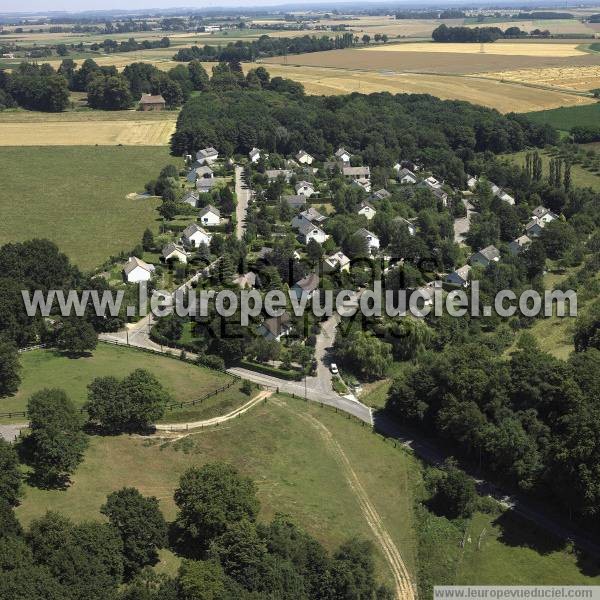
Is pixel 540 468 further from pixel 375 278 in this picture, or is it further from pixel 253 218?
pixel 253 218

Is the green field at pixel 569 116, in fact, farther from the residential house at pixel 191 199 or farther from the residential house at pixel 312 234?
the residential house at pixel 191 199

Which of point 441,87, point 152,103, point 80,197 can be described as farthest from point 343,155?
point 441,87

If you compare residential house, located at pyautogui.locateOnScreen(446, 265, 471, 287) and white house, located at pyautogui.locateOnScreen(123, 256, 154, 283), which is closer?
residential house, located at pyautogui.locateOnScreen(446, 265, 471, 287)

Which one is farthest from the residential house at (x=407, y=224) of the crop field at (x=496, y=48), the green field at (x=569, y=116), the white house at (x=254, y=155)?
the crop field at (x=496, y=48)

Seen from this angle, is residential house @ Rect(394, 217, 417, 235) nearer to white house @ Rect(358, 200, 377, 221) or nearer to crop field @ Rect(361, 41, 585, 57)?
white house @ Rect(358, 200, 377, 221)

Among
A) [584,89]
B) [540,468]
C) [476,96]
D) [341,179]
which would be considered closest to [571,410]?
[540,468]

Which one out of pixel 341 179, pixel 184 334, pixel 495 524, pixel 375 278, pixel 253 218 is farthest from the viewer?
pixel 341 179

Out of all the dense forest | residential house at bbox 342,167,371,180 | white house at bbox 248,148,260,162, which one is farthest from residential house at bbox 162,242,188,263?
the dense forest

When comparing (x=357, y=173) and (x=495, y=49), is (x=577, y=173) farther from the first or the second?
(x=495, y=49)
